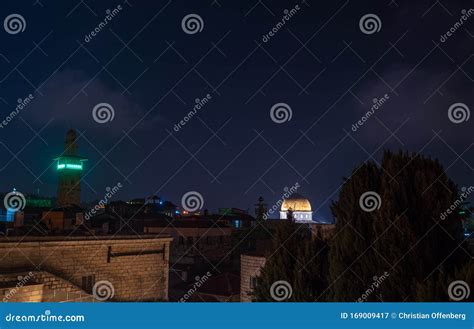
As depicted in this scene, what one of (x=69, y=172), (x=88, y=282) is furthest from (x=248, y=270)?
(x=69, y=172)

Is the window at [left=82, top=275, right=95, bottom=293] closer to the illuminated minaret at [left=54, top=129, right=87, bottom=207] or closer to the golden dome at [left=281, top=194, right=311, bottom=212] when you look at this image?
the golden dome at [left=281, top=194, right=311, bottom=212]

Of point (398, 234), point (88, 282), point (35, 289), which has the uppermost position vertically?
point (88, 282)

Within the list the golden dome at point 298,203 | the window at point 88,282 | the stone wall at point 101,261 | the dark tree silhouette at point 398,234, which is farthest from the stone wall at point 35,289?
the golden dome at point 298,203

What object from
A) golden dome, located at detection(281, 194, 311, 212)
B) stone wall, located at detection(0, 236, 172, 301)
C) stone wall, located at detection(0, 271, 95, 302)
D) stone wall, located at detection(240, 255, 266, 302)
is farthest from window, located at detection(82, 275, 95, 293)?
golden dome, located at detection(281, 194, 311, 212)

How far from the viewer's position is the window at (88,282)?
15.9 metres

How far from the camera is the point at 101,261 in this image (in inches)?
654

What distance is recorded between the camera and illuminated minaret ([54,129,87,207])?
67.8m

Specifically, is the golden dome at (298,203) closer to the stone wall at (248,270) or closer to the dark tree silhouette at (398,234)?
the stone wall at (248,270)

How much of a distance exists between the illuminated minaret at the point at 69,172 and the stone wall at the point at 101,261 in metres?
52.9

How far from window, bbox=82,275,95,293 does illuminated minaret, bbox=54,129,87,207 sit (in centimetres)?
5470

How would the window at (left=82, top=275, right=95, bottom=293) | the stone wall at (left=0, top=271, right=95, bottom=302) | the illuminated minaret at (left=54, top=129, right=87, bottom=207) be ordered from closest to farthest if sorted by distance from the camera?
1. the stone wall at (left=0, top=271, right=95, bottom=302)
2. the window at (left=82, top=275, right=95, bottom=293)
3. the illuminated minaret at (left=54, top=129, right=87, bottom=207)

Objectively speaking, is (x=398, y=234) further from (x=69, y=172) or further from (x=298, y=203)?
(x=69, y=172)

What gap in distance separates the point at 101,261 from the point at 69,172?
5608 centimetres

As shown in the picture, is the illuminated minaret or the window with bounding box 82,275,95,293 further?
the illuminated minaret
